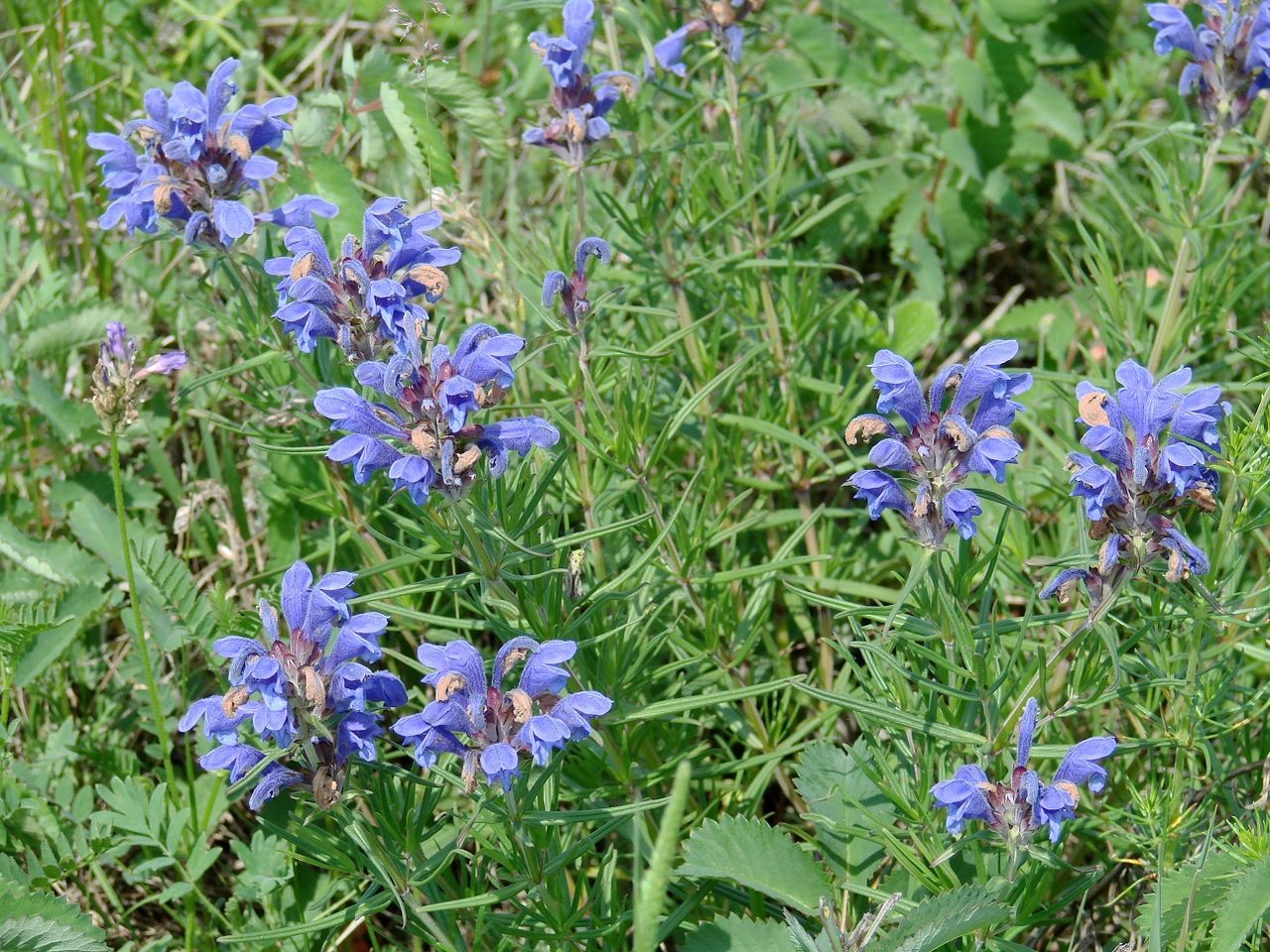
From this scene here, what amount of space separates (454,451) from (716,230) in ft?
7.67

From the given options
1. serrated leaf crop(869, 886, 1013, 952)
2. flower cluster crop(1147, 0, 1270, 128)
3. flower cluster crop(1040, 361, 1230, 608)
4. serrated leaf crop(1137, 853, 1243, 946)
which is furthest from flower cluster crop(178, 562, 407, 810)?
flower cluster crop(1147, 0, 1270, 128)

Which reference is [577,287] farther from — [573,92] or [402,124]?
[402,124]

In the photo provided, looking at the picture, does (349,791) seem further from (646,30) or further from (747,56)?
(747,56)

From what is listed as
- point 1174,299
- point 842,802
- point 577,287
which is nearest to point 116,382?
point 577,287

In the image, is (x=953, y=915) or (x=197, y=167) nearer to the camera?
(x=953, y=915)

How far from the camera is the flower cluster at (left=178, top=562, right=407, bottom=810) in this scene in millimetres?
2676

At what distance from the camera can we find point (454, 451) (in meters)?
2.78

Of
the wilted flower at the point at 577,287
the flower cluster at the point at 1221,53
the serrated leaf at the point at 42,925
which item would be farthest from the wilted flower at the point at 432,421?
the flower cluster at the point at 1221,53

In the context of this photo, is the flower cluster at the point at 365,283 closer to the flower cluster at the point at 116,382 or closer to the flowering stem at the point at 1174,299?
the flower cluster at the point at 116,382

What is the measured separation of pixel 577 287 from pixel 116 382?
1.23 meters

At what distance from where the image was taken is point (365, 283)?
10.0 ft

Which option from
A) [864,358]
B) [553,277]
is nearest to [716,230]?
[864,358]

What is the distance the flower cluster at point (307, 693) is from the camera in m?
2.68

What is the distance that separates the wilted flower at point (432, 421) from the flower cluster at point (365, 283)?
15 centimetres
